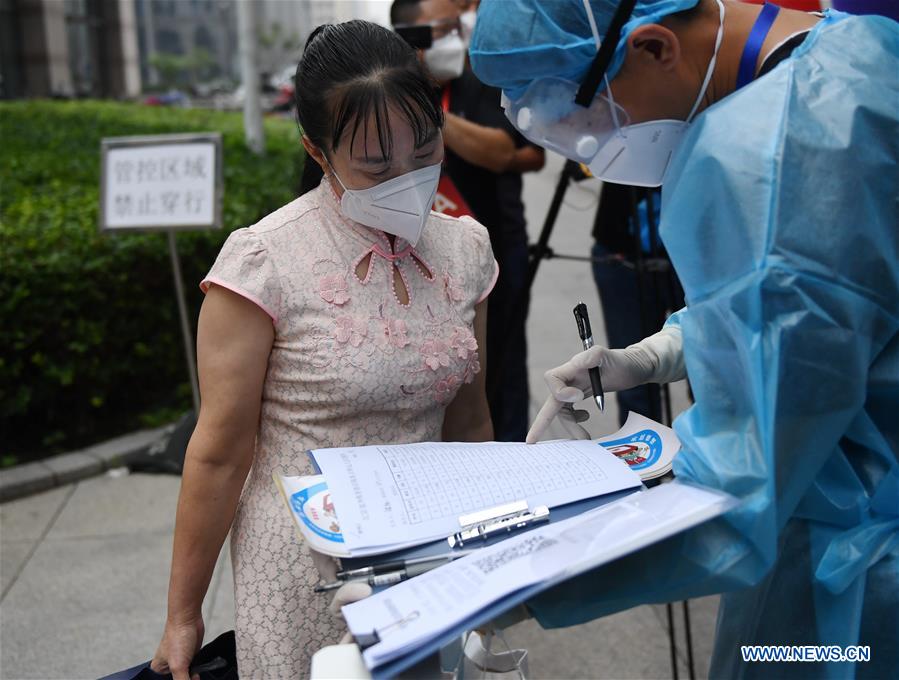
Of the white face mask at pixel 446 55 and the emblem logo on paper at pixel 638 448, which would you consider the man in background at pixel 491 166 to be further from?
the emblem logo on paper at pixel 638 448

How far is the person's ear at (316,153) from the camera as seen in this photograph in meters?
1.58

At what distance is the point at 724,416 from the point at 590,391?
400 millimetres

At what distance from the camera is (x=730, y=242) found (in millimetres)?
1008

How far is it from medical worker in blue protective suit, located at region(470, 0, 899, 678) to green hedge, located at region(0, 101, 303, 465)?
347 centimetres

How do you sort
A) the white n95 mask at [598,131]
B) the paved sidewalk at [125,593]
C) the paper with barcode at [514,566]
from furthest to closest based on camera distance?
the paved sidewalk at [125,593] < the white n95 mask at [598,131] < the paper with barcode at [514,566]

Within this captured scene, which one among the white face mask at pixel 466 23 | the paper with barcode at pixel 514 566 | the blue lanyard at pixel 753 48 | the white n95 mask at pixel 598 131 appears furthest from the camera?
the white face mask at pixel 466 23

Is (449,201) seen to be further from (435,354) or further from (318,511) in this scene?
(318,511)

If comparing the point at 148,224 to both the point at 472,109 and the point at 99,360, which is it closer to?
the point at 99,360

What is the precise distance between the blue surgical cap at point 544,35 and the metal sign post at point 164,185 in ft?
9.07

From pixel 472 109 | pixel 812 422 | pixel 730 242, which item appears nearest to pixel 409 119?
pixel 730 242

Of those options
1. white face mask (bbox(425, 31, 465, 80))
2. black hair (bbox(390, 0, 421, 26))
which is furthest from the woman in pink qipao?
black hair (bbox(390, 0, 421, 26))

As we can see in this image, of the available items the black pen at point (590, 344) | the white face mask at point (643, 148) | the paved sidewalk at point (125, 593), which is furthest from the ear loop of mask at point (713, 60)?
the paved sidewalk at point (125, 593)

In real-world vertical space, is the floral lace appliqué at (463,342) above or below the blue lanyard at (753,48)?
below

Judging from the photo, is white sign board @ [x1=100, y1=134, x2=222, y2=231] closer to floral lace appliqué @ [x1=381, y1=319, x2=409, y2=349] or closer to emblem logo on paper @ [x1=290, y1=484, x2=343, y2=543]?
floral lace appliqué @ [x1=381, y1=319, x2=409, y2=349]
